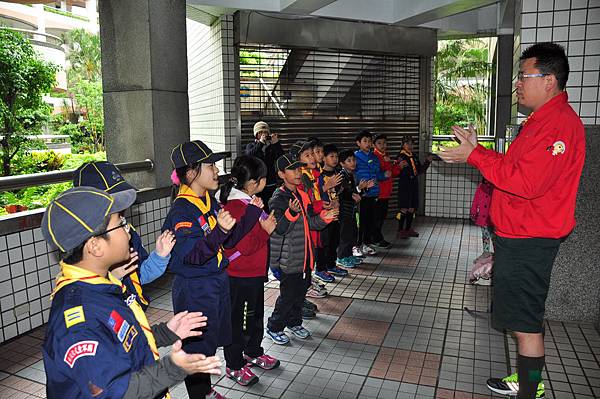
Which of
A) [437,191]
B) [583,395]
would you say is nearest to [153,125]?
[583,395]

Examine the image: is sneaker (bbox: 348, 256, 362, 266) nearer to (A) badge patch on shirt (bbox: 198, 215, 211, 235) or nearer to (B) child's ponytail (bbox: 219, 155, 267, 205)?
(B) child's ponytail (bbox: 219, 155, 267, 205)

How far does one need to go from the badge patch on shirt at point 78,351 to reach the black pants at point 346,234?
5.43 metres

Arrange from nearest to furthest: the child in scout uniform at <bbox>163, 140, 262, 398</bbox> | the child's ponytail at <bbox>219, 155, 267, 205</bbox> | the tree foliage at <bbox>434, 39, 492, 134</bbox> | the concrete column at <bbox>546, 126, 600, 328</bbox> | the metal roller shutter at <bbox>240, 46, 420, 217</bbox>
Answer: the child in scout uniform at <bbox>163, 140, 262, 398</bbox> → the child's ponytail at <bbox>219, 155, 267, 205</bbox> → the concrete column at <bbox>546, 126, 600, 328</bbox> → the metal roller shutter at <bbox>240, 46, 420, 217</bbox> → the tree foliage at <bbox>434, 39, 492, 134</bbox>

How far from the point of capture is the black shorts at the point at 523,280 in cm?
290

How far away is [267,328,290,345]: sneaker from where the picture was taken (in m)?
4.34

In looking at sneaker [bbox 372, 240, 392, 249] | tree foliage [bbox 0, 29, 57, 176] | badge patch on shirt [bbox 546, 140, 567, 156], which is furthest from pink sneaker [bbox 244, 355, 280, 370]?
tree foliage [bbox 0, 29, 57, 176]

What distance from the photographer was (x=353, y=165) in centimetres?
694

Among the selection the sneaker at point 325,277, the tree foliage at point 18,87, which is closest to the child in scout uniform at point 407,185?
the sneaker at point 325,277

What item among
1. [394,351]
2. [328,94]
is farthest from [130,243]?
[328,94]

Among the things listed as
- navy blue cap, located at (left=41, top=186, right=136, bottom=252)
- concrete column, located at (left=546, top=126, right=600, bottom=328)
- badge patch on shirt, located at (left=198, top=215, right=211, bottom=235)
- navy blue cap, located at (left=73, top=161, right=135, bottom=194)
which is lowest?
concrete column, located at (left=546, top=126, right=600, bottom=328)

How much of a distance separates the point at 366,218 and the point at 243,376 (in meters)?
4.54

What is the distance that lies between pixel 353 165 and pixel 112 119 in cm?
348

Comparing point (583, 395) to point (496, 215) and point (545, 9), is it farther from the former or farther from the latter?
point (545, 9)

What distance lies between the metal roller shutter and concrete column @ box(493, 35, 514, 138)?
1737 millimetres
